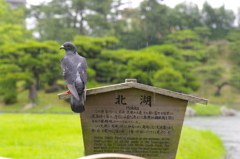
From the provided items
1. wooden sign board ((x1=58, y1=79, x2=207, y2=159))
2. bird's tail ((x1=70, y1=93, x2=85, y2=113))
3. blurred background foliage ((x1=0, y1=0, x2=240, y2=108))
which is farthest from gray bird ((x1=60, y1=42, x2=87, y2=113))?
blurred background foliage ((x1=0, y1=0, x2=240, y2=108))

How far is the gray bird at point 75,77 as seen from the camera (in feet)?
13.1

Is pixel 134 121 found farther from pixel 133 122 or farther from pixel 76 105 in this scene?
pixel 76 105

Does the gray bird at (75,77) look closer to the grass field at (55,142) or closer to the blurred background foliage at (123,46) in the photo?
the grass field at (55,142)

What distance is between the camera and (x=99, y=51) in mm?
22688

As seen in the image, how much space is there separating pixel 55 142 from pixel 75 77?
429 cm

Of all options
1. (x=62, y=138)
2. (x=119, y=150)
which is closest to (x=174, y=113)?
(x=119, y=150)

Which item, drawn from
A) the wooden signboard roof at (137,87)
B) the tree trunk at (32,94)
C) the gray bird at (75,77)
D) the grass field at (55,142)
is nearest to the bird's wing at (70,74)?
the gray bird at (75,77)

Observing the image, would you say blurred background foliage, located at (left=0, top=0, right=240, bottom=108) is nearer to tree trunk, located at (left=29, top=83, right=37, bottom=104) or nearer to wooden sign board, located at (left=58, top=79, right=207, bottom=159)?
tree trunk, located at (left=29, top=83, right=37, bottom=104)

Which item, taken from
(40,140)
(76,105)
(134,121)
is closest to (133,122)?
(134,121)

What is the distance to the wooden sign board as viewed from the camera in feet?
14.7

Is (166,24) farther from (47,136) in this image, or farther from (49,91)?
(47,136)

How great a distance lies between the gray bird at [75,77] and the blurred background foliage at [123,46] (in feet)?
46.7

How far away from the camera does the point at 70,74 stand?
4.12m

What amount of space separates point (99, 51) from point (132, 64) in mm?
2449
